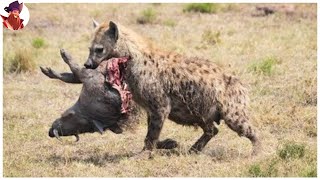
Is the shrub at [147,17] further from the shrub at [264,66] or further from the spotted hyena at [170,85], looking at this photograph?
the spotted hyena at [170,85]

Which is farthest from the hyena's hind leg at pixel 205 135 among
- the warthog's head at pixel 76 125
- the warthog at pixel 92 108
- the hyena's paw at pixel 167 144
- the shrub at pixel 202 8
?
the shrub at pixel 202 8

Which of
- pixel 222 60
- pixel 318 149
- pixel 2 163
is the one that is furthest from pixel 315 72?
pixel 2 163

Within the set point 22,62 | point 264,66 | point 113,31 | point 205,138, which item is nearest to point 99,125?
point 113,31

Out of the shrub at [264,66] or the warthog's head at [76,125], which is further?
the shrub at [264,66]

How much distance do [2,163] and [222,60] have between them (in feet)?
15.8

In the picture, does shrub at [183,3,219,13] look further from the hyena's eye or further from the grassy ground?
the hyena's eye

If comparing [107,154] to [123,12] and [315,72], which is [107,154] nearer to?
[315,72]

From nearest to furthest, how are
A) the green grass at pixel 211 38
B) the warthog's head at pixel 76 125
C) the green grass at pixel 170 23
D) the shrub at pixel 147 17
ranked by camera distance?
the warthog's head at pixel 76 125 → the green grass at pixel 211 38 → the green grass at pixel 170 23 → the shrub at pixel 147 17

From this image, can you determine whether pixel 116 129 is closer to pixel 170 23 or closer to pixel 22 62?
pixel 22 62

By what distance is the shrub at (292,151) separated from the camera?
6727 millimetres

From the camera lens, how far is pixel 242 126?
22.7 ft

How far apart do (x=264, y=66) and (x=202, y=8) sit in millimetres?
4814

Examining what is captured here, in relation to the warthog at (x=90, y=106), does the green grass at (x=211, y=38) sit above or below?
below

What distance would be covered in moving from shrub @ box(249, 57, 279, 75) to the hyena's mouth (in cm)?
340
